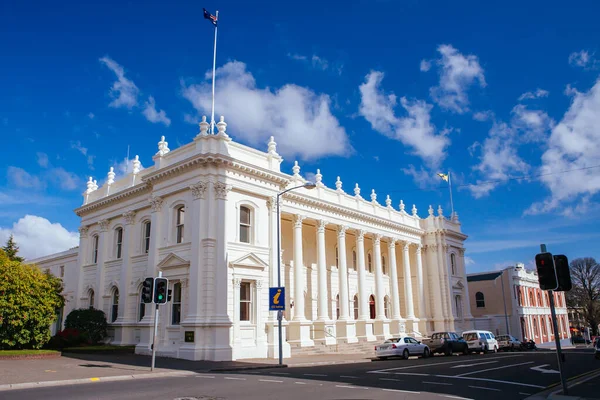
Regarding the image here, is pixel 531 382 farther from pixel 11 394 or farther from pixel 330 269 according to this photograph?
pixel 330 269

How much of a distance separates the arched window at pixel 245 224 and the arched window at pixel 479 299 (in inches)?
1792

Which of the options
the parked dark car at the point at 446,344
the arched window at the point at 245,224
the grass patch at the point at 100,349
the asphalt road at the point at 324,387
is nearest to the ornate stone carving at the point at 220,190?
the arched window at the point at 245,224

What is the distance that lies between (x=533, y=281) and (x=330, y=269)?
4090 centimetres

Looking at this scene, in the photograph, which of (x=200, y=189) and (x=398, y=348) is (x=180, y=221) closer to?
(x=200, y=189)

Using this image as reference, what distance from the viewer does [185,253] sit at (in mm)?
28000

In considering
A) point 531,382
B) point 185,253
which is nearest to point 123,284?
point 185,253

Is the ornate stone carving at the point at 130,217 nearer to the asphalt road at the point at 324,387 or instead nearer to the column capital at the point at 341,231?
the column capital at the point at 341,231

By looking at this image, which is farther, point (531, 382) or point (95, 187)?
point (95, 187)

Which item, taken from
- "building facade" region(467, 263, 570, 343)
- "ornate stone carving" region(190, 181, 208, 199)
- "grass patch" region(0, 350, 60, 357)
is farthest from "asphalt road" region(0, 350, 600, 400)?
"building facade" region(467, 263, 570, 343)

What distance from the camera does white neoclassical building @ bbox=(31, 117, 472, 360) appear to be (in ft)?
88.4

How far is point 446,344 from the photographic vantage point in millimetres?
33375

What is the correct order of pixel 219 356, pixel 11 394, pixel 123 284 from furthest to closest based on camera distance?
pixel 123 284, pixel 219 356, pixel 11 394

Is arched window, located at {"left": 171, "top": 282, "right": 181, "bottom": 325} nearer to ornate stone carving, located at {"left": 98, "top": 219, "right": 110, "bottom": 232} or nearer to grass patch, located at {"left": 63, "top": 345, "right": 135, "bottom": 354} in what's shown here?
grass patch, located at {"left": 63, "top": 345, "right": 135, "bottom": 354}

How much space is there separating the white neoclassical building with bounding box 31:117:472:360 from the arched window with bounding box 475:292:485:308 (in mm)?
17930
